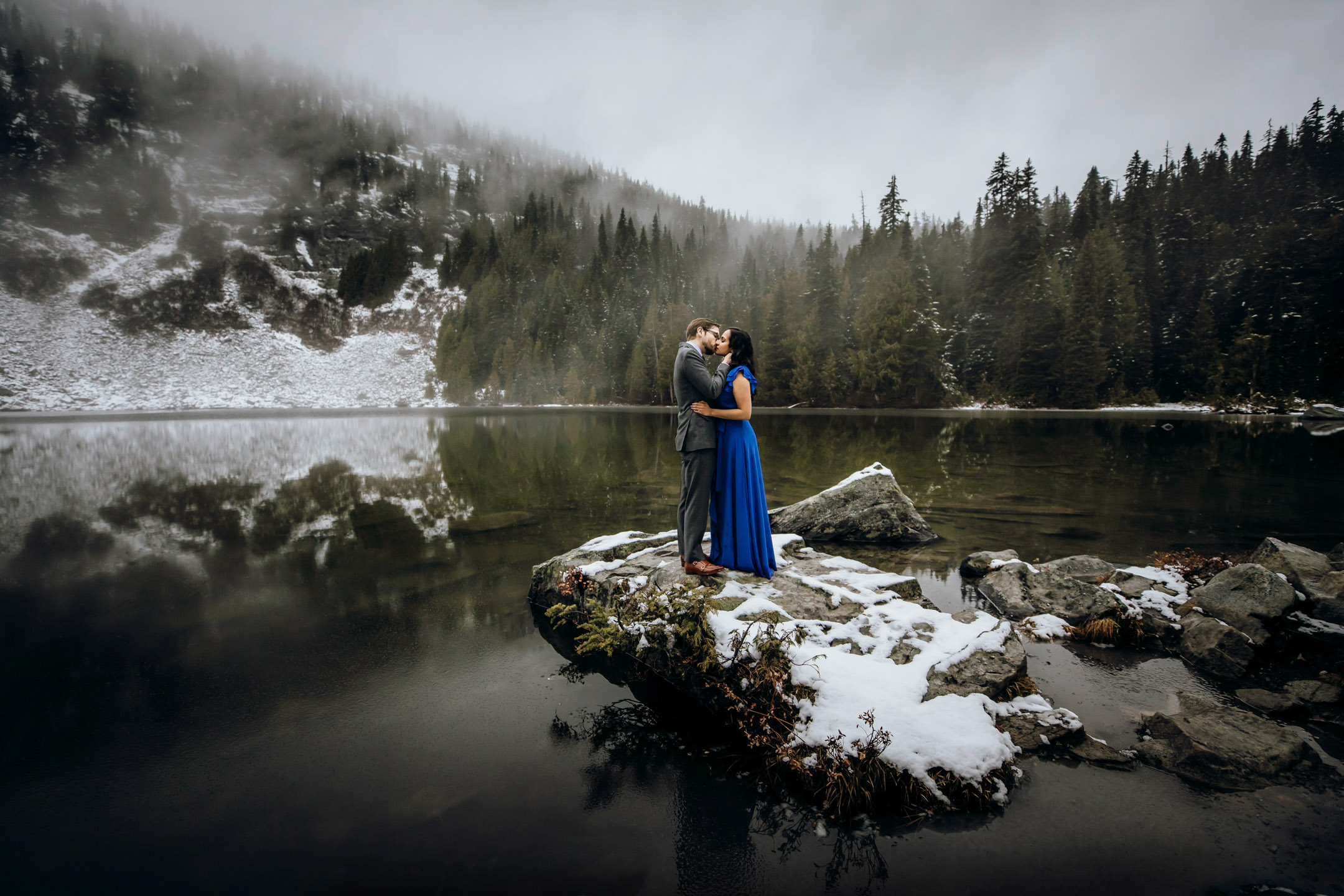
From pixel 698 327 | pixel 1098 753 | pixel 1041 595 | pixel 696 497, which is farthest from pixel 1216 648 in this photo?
pixel 698 327

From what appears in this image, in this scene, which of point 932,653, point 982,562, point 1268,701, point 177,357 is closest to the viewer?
point 932,653

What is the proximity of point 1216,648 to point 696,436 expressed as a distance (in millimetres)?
5840

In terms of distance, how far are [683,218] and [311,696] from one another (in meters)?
178

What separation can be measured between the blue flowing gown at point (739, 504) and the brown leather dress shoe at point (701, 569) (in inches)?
8.0

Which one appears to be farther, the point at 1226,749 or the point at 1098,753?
the point at 1098,753

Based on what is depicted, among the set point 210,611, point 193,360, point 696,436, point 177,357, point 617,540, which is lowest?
point 210,611

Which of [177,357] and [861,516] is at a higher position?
[177,357]

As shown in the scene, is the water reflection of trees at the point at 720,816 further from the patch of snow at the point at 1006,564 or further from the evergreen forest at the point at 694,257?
the evergreen forest at the point at 694,257

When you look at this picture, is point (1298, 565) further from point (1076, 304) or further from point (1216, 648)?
point (1076, 304)

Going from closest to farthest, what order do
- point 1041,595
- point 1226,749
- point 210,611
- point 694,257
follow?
point 1226,749 < point 1041,595 < point 210,611 < point 694,257

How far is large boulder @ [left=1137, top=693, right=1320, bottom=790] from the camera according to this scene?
3.79 meters

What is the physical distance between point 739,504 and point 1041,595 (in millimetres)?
4310

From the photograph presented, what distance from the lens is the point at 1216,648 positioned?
5.50m

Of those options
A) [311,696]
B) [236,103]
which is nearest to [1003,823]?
[311,696]
